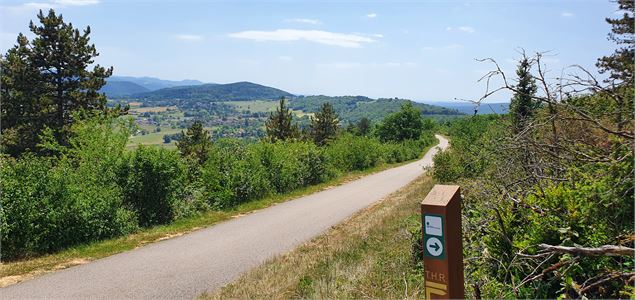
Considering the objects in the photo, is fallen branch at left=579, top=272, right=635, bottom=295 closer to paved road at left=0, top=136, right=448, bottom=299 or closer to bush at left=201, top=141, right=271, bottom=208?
paved road at left=0, top=136, right=448, bottom=299

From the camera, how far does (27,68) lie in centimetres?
2920

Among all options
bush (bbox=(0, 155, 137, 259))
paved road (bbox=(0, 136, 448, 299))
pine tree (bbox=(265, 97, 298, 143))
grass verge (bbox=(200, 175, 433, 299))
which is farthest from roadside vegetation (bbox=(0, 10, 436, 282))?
pine tree (bbox=(265, 97, 298, 143))

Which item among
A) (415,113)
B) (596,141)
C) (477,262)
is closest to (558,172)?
(596,141)

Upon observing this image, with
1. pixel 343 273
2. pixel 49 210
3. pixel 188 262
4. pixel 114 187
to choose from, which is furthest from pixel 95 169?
pixel 343 273

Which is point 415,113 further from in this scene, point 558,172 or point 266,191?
point 558,172

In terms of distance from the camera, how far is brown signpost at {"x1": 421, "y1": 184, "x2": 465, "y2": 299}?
3072 mm

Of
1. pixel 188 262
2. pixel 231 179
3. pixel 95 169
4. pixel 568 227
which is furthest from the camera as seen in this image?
pixel 231 179

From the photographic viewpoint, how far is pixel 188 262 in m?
8.58

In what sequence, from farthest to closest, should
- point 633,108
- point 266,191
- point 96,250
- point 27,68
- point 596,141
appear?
1. point 27,68
2. point 266,191
3. point 96,250
4. point 596,141
5. point 633,108

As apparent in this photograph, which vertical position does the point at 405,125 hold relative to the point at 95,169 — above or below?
below

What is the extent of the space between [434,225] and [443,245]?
16 centimetres

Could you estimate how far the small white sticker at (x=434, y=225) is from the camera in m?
3.10

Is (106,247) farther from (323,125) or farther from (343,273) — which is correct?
(323,125)

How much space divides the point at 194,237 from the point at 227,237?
33.2 inches
